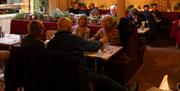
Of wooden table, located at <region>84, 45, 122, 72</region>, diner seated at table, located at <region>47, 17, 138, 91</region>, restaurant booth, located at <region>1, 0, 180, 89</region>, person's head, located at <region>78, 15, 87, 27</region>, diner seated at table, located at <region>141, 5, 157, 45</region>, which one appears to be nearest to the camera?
diner seated at table, located at <region>47, 17, 138, 91</region>

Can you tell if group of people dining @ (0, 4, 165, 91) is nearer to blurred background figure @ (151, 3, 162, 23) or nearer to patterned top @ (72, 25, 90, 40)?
patterned top @ (72, 25, 90, 40)

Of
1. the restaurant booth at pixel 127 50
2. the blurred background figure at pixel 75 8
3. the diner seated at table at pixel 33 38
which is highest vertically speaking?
the blurred background figure at pixel 75 8

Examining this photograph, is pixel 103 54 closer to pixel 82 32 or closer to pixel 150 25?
pixel 82 32

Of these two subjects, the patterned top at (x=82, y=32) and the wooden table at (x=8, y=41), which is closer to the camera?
the wooden table at (x=8, y=41)

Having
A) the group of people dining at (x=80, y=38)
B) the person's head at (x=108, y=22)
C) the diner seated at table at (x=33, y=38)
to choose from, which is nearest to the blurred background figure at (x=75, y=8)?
the group of people dining at (x=80, y=38)

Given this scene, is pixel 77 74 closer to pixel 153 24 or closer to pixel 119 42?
pixel 119 42

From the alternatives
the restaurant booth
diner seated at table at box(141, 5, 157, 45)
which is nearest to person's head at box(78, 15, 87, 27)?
the restaurant booth

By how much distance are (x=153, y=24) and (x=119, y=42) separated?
4.27m

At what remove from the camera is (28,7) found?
31.3 feet

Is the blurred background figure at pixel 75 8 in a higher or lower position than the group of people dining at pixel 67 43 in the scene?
higher

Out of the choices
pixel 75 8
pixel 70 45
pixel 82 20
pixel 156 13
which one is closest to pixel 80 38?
pixel 70 45

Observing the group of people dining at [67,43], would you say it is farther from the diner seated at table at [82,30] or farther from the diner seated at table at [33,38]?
the diner seated at table at [82,30]

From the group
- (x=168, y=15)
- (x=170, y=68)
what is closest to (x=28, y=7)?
(x=168, y=15)

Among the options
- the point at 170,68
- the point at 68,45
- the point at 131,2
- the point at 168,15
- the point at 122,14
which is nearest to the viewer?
A: the point at 68,45
